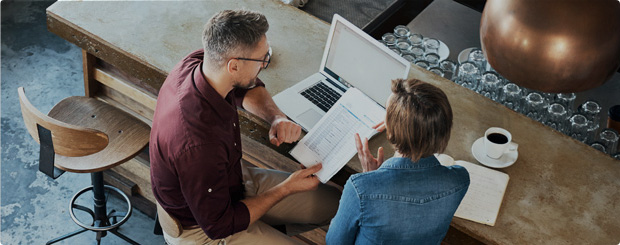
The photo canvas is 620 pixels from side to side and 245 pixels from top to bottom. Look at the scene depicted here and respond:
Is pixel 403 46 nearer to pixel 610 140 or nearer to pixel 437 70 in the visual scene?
pixel 437 70

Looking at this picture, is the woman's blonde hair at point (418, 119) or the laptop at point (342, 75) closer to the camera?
the woman's blonde hair at point (418, 119)

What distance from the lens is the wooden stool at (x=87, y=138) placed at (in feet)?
8.13

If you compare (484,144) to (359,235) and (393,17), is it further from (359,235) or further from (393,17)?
(393,17)

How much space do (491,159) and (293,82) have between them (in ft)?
2.81

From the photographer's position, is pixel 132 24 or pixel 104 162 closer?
pixel 104 162

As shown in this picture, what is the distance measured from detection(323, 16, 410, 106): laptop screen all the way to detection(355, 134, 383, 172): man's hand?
0.24m

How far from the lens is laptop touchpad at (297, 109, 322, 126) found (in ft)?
8.77

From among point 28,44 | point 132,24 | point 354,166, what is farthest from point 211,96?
point 28,44

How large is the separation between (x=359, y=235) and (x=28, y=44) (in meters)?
3.20

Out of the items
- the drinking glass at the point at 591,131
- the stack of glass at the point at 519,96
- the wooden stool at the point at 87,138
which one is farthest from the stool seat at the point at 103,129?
the drinking glass at the point at 591,131

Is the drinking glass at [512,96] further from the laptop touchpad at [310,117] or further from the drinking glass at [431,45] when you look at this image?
the laptop touchpad at [310,117]

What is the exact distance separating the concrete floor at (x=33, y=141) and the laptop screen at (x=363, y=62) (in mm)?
1366

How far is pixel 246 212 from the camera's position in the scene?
2.40m

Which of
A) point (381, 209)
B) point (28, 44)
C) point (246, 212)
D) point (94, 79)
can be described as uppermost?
point (381, 209)
